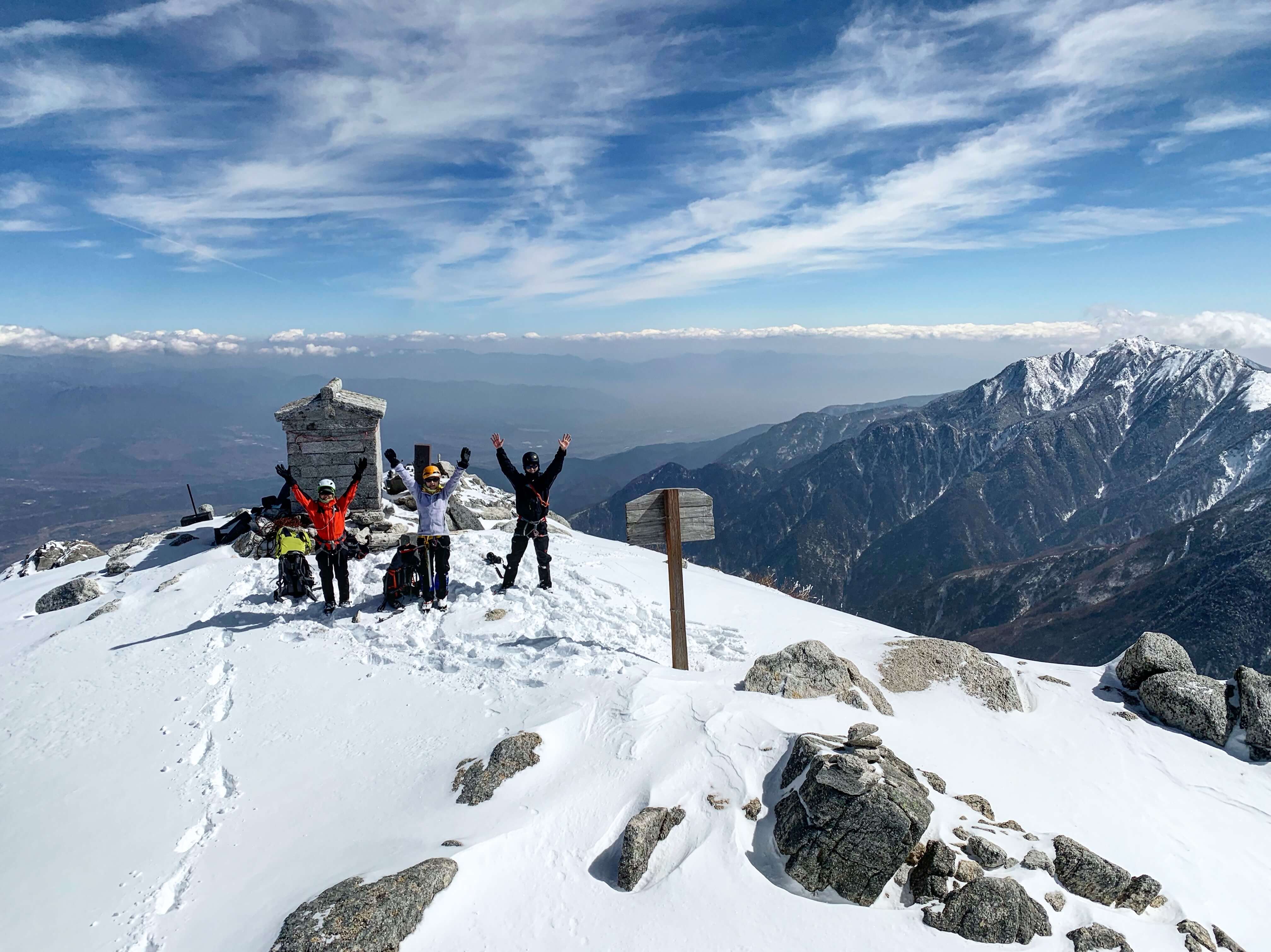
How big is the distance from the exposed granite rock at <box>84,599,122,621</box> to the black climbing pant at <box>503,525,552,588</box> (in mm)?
7770

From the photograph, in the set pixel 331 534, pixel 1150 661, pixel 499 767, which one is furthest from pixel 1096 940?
pixel 331 534

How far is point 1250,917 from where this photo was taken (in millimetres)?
6145

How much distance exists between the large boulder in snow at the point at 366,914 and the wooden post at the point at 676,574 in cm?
490

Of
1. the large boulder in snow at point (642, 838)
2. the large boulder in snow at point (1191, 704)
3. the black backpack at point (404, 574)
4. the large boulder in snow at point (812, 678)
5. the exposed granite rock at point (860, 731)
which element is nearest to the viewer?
the large boulder in snow at point (642, 838)

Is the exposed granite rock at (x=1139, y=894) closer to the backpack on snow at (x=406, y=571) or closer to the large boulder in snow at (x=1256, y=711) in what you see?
the large boulder in snow at (x=1256, y=711)

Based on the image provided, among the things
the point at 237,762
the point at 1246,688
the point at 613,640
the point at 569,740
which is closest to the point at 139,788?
the point at 237,762

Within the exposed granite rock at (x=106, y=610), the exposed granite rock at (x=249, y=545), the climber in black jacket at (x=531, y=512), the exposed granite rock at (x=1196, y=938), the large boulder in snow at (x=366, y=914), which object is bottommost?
the exposed granite rock at (x=1196, y=938)

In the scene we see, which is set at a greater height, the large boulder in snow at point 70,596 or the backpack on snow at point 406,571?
the backpack on snow at point 406,571

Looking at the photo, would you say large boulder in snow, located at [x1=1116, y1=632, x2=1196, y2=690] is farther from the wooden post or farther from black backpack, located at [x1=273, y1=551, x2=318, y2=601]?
black backpack, located at [x1=273, y1=551, x2=318, y2=601]

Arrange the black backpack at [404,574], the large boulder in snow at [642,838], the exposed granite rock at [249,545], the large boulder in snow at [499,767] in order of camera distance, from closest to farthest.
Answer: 1. the large boulder in snow at [642,838]
2. the large boulder in snow at [499,767]
3. the black backpack at [404,574]
4. the exposed granite rock at [249,545]

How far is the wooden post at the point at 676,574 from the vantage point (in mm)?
9531

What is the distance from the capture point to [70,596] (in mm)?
14203

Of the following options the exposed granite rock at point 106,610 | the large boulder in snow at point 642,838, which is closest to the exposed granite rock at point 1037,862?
the large boulder in snow at point 642,838

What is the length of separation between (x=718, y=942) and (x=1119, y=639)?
124592mm
